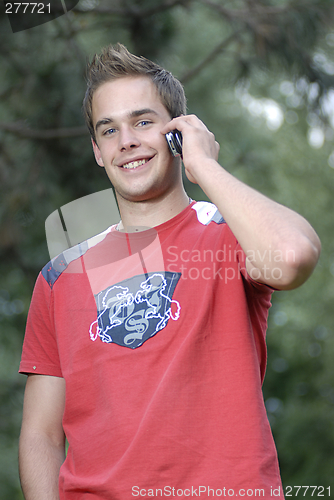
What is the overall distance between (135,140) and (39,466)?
1.10m

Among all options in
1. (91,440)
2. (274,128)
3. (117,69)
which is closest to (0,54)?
(117,69)

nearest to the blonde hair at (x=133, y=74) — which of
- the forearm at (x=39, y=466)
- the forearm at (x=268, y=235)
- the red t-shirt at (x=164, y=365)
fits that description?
the red t-shirt at (x=164, y=365)

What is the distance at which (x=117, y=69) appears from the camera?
1776 mm

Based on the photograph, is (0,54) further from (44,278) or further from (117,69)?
(44,278)

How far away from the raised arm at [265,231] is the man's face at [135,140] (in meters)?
0.30

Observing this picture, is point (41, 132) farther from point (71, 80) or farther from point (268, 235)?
point (268, 235)

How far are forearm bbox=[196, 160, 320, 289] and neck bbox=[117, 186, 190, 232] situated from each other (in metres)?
0.38

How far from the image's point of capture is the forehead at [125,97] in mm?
1710

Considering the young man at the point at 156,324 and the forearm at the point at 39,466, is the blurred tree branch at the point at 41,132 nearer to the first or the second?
the young man at the point at 156,324

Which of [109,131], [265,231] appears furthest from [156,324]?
[109,131]

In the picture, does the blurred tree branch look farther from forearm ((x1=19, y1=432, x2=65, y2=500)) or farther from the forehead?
forearm ((x1=19, y1=432, x2=65, y2=500))

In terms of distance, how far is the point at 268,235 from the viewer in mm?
1202

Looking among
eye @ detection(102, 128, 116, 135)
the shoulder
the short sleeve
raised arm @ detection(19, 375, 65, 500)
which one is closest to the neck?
the shoulder

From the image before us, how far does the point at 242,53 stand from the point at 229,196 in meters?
2.29
